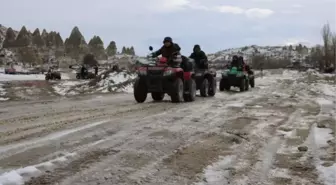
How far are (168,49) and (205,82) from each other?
357 centimetres

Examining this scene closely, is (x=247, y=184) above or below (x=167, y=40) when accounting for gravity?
below

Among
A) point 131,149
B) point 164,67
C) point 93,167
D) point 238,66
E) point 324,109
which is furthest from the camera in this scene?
point 238,66

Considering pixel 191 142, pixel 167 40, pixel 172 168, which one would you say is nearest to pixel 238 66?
pixel 167 40

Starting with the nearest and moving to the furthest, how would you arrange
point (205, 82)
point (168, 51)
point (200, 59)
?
point (168, 51)
point (205, 82)
point (200, 59)

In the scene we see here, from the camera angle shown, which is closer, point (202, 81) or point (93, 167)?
point (93, 167)

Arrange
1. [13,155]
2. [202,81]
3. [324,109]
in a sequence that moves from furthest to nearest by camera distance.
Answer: [202,81]
[324,109]
[13,155]

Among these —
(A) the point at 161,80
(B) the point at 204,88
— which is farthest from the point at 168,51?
(B) the point at 204,88

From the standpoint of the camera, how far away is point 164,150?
5844 mm

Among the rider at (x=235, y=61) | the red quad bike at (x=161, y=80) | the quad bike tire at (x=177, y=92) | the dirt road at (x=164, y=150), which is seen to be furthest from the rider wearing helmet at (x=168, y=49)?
the rider at (x=235, y=61)

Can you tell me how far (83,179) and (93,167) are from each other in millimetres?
452

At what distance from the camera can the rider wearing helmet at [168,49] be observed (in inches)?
563

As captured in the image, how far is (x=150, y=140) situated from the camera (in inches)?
253

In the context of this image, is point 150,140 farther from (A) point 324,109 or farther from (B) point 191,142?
(A) point 324,109

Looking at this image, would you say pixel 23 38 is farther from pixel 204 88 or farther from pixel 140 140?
pixel 140 140
